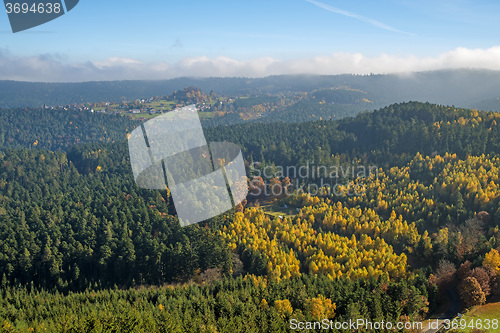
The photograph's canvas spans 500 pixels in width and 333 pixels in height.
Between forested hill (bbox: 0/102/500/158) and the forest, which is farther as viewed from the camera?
forested hill (bbox: 0/102/500/158)

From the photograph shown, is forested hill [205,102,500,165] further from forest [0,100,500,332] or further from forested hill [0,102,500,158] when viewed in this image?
forest [0,100,500,332]

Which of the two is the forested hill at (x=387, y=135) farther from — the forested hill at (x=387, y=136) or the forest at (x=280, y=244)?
the forest at (x=280, y=244)

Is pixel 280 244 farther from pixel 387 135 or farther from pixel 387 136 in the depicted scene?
pixel 387 135

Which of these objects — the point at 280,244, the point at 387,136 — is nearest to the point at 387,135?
the point at 387,136

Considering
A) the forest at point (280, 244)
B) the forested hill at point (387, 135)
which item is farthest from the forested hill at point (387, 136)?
the forest at point (280, 244)

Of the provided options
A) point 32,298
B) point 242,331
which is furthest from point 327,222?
point 32,298

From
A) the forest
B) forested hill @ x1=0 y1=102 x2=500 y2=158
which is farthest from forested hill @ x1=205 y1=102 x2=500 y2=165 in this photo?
the forest

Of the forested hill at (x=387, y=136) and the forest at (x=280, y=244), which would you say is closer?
the forest at (x=280, y=244)

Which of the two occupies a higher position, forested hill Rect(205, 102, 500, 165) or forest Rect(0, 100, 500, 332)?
forested hill Rect(205, 102, 500, 165)

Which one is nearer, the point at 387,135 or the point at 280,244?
the point at 280,244
